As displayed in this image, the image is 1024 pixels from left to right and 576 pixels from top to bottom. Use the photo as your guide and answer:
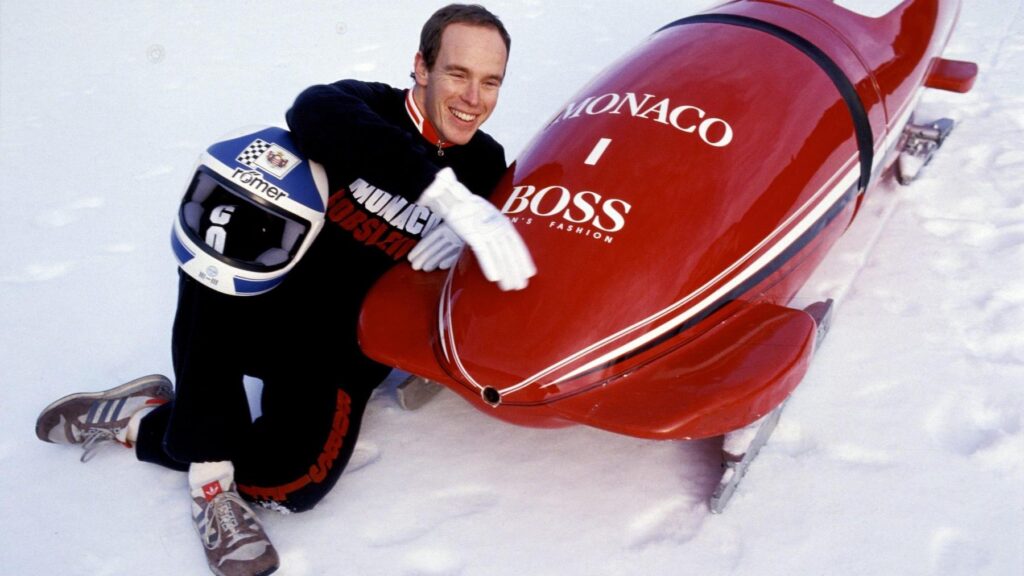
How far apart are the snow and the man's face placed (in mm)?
701

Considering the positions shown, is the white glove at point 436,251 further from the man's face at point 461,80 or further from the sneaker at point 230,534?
the sneaker at point 230,534

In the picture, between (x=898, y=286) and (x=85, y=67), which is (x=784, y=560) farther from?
(x=85, y=67)

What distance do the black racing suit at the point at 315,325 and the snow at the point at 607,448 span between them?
12cm

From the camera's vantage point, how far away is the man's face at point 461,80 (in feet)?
5.94

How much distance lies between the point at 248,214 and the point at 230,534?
669 millimetres

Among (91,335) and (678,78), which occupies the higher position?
(678,78)

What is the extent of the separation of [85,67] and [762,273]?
400 cm

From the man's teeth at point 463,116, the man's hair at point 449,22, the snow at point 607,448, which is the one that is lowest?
the snow at point 607,448

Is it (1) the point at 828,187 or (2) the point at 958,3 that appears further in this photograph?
(2) the point at 958,3

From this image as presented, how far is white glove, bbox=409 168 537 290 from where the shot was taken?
148cm

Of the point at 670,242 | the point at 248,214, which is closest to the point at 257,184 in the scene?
the point at 248,214

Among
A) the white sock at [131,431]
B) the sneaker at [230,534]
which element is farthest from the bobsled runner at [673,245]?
the white sock at [131,431]

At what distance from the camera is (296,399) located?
1842 mm

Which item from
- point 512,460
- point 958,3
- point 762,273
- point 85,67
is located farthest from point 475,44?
point 85,67
